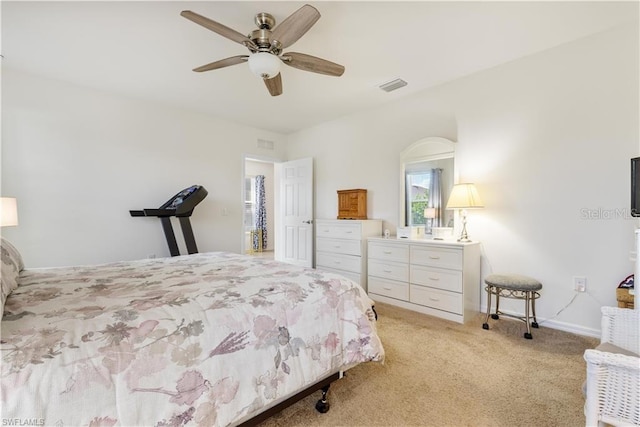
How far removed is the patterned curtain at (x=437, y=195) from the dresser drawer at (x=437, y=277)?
0.63 m

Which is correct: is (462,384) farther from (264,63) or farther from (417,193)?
(264,63)

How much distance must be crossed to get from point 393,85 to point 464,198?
1533 millimetres

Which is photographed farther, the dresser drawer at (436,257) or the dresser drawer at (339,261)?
the dresser drawer at (339,261)

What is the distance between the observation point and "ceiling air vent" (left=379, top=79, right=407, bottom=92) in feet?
10.5

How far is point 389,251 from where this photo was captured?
3.37 metres

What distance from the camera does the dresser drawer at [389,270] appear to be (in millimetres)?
3213

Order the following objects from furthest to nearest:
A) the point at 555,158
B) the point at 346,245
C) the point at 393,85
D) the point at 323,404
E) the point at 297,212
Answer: the point at 297,212 < the point at 346,245 < the point at 393,85 < the point at 555,158 < the point at 323,404

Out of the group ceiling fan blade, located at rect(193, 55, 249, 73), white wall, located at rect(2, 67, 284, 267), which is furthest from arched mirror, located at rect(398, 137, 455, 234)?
white wall, located at rect(2, 67, 284, 267)

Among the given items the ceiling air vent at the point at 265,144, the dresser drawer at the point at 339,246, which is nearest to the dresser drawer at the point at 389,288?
the dresser drawer at the point at 339,246

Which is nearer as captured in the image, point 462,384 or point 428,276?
point 462,384

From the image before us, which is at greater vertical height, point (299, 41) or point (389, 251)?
A: point (299, 41)

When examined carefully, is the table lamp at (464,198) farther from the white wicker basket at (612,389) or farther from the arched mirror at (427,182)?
the white wicker basket at (612,389)

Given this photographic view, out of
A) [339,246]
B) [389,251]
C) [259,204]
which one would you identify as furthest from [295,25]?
[259,204]

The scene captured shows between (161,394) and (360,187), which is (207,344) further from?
(360,187)
